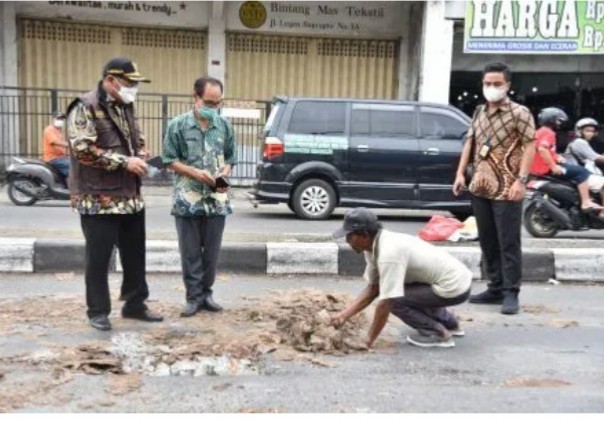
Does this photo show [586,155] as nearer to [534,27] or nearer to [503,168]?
[503,168]

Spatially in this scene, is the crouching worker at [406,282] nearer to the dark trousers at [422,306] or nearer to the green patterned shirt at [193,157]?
the dark trousers at [422,306]

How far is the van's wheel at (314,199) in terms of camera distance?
9867mm

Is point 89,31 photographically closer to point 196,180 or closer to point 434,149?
point 434,149

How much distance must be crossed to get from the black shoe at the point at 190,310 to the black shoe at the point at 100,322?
537 millimetres

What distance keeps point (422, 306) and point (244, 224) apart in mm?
5513

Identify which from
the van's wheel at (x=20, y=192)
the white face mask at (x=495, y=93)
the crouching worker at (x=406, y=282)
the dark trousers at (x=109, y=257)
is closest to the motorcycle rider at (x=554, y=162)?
the white face mask at (x=495, y=93)

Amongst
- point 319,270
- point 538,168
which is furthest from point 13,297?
point 538,168

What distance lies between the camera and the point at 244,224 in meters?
9.66

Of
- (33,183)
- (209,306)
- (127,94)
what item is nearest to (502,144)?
(209,306)

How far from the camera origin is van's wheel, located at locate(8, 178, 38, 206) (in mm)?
10922

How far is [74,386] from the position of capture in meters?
3.59

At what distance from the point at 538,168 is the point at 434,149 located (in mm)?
1987

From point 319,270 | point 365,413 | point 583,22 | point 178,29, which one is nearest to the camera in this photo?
point 365,413

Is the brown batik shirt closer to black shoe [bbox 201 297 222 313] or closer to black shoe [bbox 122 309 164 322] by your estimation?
black shoe [bbox 201 297 222 313]
